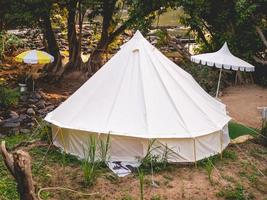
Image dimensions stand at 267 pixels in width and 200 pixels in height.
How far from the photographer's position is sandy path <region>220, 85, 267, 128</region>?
12.5 metres

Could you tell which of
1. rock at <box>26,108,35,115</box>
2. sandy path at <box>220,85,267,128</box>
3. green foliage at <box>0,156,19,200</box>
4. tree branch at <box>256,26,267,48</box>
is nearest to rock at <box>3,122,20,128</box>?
rock at <box>26,108,35,115</box>

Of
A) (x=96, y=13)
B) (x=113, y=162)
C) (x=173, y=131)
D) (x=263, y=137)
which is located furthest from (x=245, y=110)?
(x=96, y=13)

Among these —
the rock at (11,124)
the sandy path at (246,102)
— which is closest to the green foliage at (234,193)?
the sandy path at (246,102)

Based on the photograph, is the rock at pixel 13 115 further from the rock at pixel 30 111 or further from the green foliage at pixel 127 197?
the green foliage at pixel 127 197

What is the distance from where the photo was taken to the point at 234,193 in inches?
310

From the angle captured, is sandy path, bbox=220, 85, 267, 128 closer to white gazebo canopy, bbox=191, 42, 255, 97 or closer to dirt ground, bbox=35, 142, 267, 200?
white gazebo canopy, bbox=191, 42, 255, 97

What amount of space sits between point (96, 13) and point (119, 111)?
879cm

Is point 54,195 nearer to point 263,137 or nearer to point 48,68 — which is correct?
point 263,137

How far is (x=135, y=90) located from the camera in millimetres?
9430

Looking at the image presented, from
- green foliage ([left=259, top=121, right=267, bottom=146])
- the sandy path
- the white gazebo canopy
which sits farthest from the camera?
the sandy path

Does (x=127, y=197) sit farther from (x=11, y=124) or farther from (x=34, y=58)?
(x=34, y=58)

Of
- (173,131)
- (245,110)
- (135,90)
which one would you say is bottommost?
(245,110)

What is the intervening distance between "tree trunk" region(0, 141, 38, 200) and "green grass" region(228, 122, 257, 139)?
686 centimetres

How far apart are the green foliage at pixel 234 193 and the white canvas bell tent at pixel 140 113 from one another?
46.5 inches
